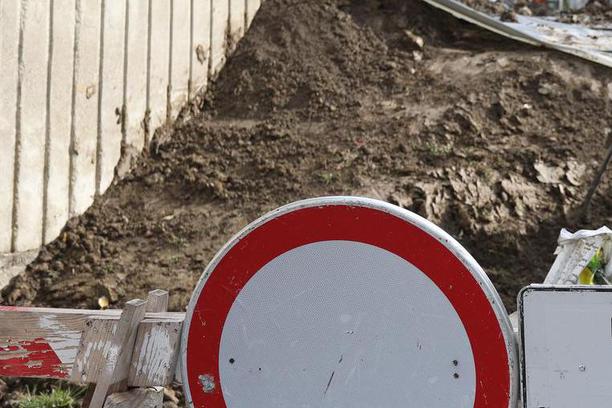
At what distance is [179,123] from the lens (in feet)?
22.0

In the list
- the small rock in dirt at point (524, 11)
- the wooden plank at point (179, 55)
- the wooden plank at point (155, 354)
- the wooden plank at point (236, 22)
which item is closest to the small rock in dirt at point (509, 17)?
the small rock in dirt at point (524, 11)

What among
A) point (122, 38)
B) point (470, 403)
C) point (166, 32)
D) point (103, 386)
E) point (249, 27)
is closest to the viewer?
point (470, 403)

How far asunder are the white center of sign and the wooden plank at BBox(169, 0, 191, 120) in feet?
16.1

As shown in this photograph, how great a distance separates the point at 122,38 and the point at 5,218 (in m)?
1.73

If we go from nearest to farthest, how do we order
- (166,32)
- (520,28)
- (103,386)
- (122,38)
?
(103,386) < (122,38) < (166,32) < (520,28)

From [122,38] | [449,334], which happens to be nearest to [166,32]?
[122,38]

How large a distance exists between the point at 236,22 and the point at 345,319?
233 inches

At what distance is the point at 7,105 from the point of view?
5012 millimetres

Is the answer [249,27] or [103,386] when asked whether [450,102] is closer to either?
[249,27]

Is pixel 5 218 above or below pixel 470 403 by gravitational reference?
below

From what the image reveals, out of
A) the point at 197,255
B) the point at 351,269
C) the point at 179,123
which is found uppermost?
the point at 351,269

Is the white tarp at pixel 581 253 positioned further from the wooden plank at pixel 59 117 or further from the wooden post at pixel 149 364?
the wooden plank at pixel 59 117

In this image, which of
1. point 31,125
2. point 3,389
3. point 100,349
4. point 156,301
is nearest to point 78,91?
point 31,125

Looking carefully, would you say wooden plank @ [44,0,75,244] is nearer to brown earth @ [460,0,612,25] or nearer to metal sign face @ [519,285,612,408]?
brown earth @ [460,0,612,25]
